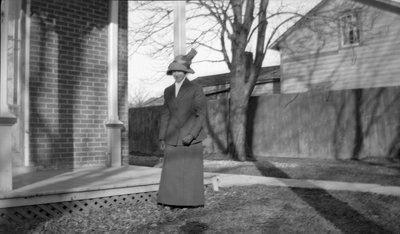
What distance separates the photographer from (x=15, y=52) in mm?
7477

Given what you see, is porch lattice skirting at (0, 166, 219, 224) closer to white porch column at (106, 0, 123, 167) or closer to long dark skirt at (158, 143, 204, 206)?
long dark skirt at (158, 143, 204, 206)

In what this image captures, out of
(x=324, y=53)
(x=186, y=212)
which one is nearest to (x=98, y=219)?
(x=186, y=212)

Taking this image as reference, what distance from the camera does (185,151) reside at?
5.39m

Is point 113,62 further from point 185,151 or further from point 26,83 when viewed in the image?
point 185,151

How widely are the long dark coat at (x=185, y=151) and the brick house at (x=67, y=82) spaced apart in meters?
2.94

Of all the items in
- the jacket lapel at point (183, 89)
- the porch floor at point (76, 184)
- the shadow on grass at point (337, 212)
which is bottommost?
the shadow on grass at point (337, 212)

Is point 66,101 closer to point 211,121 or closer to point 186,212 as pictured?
point 186,212

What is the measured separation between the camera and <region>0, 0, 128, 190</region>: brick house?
745 centimetres

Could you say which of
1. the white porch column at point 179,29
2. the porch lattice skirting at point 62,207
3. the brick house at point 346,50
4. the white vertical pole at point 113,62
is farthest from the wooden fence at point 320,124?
the porch lattice skirting at point 62,207

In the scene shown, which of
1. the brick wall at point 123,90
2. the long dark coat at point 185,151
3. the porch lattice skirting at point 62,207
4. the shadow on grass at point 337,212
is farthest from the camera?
the brick wall at point 123,90

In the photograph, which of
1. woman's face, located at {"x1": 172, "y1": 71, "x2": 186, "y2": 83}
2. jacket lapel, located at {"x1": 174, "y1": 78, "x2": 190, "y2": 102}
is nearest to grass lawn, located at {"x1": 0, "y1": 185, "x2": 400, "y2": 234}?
jacket lapel, located at {"x1": 174, "y1": 78, "x2": 190, "y2": 102}

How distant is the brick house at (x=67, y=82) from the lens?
293 inches

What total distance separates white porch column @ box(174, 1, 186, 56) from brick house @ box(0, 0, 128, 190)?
221 centimetres

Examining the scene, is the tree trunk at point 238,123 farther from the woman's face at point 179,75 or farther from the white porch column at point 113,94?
the woman's face at point 179,75
